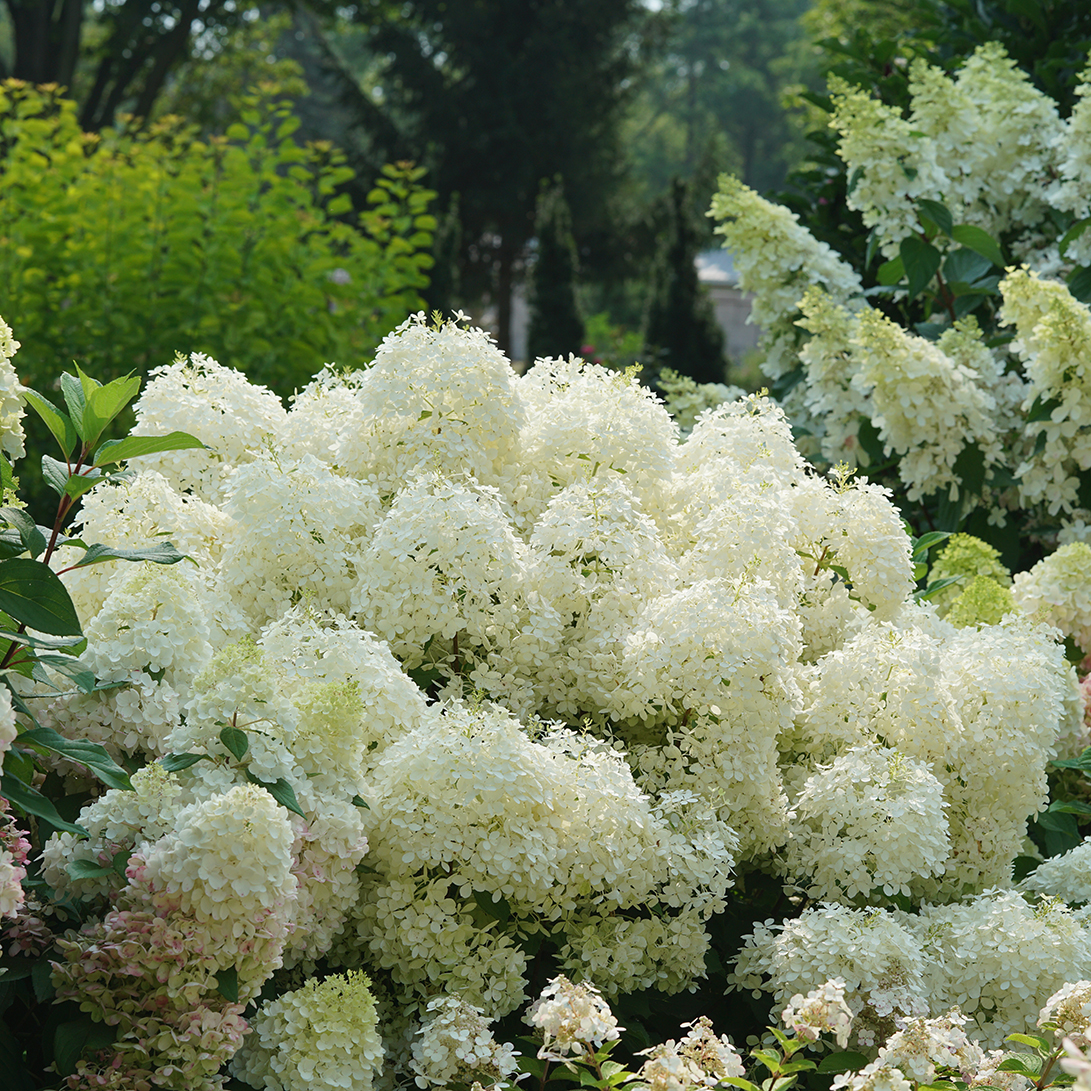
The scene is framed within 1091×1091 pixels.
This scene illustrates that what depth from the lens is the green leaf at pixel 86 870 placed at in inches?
64.5

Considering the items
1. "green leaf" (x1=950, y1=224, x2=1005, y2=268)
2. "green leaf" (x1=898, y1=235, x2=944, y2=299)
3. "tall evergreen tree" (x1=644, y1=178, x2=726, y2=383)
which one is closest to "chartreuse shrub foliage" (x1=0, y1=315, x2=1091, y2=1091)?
"green leaf" (x1=898, y1=235, x2=944, y2=299)

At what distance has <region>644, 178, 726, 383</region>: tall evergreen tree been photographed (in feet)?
41.5

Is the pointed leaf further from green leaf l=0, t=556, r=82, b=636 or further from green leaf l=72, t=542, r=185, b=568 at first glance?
green leaf l=0, t=556, r=82, b=636

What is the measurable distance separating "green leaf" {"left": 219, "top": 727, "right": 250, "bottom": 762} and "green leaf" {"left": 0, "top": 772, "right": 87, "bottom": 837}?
215mm

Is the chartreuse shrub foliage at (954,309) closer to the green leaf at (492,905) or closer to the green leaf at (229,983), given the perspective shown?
the green leaf at (492,905)

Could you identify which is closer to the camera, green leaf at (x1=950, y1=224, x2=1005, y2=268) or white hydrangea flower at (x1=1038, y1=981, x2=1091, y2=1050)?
white hydrangea flower at (x1=1038, y1=981, x2=1091, y2=1050)

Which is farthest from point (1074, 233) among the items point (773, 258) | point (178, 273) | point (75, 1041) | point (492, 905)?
point (178, 273)

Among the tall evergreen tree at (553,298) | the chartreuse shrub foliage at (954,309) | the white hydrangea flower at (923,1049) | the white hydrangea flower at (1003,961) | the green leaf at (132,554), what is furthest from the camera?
the tall evergreen tree at (553,298)

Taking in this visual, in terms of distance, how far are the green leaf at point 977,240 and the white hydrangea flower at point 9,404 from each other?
10.0 feet

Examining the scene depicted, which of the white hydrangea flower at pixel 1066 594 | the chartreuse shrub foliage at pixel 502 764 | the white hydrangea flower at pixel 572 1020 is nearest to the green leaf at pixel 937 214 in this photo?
the white hydrangea flower at pixel 1066 594

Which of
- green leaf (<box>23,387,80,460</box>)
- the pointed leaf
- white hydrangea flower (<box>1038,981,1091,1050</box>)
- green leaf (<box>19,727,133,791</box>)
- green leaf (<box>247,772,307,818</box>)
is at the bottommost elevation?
white hydrangea flower (<box>1038,981,1091,1050</box>)

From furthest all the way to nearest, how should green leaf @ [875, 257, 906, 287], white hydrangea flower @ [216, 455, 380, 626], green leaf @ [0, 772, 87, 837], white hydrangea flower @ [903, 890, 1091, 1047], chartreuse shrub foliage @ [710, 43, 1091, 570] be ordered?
green leaf @ [875, 257, 906, 287] < chartreuse shrub foliage @ [710, 43, 1091, 570] < white hydrangea flower @ [216, 455, 380, 626] < white hydrangea flower @ [903, 890, 1091, 1047] < green leaf @ [0, 772, 87, 837]

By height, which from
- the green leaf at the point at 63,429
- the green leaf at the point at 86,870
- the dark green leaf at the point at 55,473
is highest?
the green leaf at the point at 63,429

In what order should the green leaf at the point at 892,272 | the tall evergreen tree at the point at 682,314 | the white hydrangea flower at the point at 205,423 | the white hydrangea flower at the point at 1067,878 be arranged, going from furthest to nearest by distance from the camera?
the tall evergreen tree at the point at 682,314, the green leaf at the point at 892,272, the white hydrangea flower at the point at 205,423, the white hydrangea flower at the point at 1067,878
